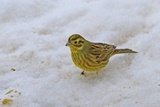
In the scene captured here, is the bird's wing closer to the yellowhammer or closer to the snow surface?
the yellowhammer

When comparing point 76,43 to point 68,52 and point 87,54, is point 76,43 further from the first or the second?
point 68,52

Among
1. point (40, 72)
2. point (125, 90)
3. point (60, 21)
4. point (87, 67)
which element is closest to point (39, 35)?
point (60, 21)

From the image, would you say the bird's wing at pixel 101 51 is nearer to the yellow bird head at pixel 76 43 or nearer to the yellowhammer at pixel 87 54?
the yellowhammer at pixel 87 54

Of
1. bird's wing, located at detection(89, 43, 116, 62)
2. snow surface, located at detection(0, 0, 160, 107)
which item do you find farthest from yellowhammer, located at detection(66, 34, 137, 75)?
snow surface, located at detection(0, 0, 160, 107)

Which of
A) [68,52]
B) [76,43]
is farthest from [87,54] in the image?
[68,52]

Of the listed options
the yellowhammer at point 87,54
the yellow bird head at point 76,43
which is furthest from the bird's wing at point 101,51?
the yellow bird head at point 76,43
